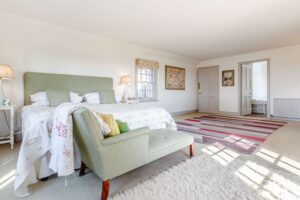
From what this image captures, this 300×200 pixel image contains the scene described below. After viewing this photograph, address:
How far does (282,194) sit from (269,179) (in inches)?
10.8

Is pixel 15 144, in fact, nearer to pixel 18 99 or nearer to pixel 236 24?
pixel 18 99

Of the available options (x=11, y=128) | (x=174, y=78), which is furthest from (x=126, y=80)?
(x=11, y=128)

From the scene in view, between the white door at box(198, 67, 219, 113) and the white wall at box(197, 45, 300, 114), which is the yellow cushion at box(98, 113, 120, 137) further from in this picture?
the white door at box(198, 67, 219, 113)

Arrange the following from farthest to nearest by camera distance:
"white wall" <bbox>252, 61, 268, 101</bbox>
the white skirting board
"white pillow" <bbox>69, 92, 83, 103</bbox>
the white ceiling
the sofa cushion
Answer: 1. "white wall" <bbox>252, 61, 268, 101</bbox>
2. the white skirting board
3. "white pillow" <bbox>69, 92, 83, 103</bbox>
4. the white ceiling
5. the sofa cushion

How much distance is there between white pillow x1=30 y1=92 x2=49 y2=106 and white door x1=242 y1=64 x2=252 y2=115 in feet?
22.5

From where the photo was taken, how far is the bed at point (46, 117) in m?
1.65

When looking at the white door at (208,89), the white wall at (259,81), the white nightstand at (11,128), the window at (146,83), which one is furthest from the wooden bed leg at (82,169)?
the white wall at (259,81)

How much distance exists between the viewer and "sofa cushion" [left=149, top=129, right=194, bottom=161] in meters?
1.89

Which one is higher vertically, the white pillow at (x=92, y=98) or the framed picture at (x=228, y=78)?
the framed picture at (x=228, y=78)

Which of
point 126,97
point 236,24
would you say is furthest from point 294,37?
point 126,97

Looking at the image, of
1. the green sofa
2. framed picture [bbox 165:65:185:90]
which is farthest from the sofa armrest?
framed picture [bbox 165:65:185:90]

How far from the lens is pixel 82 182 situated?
181 centimetres

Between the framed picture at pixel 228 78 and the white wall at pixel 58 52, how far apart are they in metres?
3.02

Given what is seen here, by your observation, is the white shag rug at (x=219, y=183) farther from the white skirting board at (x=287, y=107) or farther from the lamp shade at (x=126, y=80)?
the white skirting board at (x=287, y=107)
